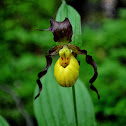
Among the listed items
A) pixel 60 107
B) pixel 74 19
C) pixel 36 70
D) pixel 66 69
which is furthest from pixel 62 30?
pixel 36 70

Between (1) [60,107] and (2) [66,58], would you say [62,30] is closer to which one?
(2) [66,58]

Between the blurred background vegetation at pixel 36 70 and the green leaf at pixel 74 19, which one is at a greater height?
the green leaf at pixel 74 19

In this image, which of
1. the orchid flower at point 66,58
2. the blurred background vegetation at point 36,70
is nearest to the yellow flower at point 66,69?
the orchid flower at point 66,58

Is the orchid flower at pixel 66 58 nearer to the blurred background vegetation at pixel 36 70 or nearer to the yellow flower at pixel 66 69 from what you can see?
the yellow flower at pixel 66 69

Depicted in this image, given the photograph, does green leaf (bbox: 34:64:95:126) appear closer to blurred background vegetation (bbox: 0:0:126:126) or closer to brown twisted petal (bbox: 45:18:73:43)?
blurred background vegetation (bbox: 0:0:126:126)

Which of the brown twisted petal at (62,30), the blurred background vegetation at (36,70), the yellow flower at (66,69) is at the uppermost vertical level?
the brown twisted petal at (62,30)

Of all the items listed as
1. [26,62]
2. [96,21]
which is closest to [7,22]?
[26,62]
